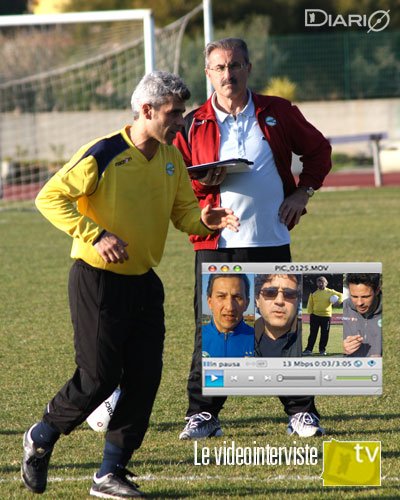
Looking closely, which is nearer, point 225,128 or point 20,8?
point 225,128

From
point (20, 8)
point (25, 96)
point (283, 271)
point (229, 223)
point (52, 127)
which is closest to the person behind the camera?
point (283, 271)

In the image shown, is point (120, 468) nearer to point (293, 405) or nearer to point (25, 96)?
point (293, 405)

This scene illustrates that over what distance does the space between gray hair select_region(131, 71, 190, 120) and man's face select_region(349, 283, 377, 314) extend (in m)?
1.17

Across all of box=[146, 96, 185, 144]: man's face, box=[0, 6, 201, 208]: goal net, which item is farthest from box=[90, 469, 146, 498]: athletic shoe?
box=[0, 6, 201, 208]: goal net

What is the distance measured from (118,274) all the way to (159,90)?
0.88 m

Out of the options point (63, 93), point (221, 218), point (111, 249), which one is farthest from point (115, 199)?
point (63, 93)

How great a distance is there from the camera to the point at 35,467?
541 cm

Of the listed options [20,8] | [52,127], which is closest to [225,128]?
[52,127]

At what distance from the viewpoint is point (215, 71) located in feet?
21.0

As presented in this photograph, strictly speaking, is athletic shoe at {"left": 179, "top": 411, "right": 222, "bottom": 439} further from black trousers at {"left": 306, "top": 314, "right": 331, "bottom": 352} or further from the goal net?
the goal net

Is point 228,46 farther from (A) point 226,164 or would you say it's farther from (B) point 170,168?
(B) point 170,168

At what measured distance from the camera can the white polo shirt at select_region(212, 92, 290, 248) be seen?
6512 millimetres

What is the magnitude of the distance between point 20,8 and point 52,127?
2262 cm

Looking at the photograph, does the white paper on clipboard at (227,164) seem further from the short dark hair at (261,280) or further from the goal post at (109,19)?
the goal post at (109,19)
